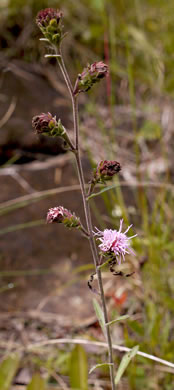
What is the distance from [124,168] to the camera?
346 cm

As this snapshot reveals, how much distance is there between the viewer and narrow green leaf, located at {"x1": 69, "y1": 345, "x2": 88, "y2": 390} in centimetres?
183

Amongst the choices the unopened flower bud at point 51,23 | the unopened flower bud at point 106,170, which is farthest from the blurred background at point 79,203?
the unopened flower bud at point 51,23

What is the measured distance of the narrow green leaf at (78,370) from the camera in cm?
183

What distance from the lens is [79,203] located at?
3.13 m

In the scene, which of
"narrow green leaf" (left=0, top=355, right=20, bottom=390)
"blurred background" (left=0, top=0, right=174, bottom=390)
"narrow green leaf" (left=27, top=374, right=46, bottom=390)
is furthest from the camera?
"blurred background" (left=0, top=0, right=174, bottom=390)

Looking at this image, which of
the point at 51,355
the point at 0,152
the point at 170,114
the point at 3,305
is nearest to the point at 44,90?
the point at 0,152

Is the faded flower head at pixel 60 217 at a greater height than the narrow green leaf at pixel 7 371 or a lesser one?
greater

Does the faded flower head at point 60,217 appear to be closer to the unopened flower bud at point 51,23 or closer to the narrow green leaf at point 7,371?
the unopened flower bud at point 51,23

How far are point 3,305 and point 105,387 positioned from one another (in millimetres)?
941

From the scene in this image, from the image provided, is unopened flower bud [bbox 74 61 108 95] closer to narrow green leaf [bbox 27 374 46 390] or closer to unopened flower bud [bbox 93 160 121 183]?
unopened flower bud [bbox 93 160 121 183]

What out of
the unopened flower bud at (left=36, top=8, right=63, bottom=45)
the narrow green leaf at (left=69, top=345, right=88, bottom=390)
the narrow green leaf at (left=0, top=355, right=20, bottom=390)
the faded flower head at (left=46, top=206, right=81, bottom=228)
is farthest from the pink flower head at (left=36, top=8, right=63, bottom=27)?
the narrow green leaf at (left=0, top=355, right=20, bottom=390)

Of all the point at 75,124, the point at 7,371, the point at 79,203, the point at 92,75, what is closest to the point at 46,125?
the point at 75,124

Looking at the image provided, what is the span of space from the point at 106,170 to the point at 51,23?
0.42 m

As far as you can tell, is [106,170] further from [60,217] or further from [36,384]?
[36,384]
